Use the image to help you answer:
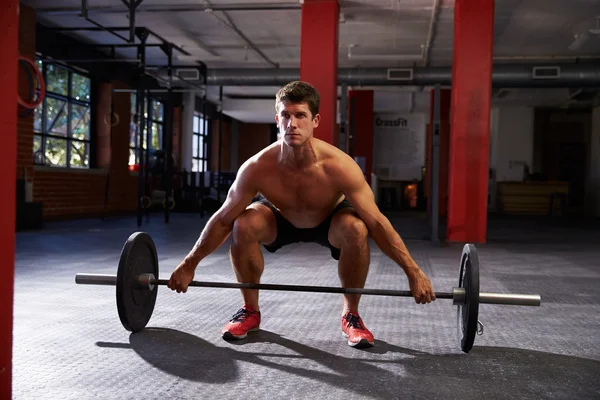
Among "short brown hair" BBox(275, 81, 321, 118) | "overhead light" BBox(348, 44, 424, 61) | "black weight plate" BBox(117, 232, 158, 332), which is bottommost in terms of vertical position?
"black weight plate" BBox(117, 232, 158, 332)

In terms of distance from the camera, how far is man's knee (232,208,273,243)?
1.90 meters

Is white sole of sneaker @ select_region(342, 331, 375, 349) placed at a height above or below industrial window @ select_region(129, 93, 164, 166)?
below

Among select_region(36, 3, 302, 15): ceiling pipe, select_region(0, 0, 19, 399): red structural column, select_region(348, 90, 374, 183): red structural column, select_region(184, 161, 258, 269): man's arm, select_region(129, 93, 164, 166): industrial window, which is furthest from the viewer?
select_region(348, 90, 374, 183): red structural column

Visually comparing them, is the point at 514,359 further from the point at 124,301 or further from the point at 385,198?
the point at 385,198

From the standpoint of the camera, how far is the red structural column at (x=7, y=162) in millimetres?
1036

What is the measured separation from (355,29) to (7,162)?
731cm

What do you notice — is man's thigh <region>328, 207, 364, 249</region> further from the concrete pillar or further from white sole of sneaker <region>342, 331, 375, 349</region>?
the concrete pillar

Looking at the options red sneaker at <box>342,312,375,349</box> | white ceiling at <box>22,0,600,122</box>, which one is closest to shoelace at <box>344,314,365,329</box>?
red sneaker at <box>342,312,375,349</box>

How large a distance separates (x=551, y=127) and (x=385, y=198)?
4911mm

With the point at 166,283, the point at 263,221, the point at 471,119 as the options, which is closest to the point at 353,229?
the point at 263,221

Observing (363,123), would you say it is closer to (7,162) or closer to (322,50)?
(322,50)

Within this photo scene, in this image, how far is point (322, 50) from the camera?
5.94 metres

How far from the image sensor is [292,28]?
7.91 m

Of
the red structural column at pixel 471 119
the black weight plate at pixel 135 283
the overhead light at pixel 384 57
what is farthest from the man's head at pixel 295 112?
the overhead light at pixel 384 57
